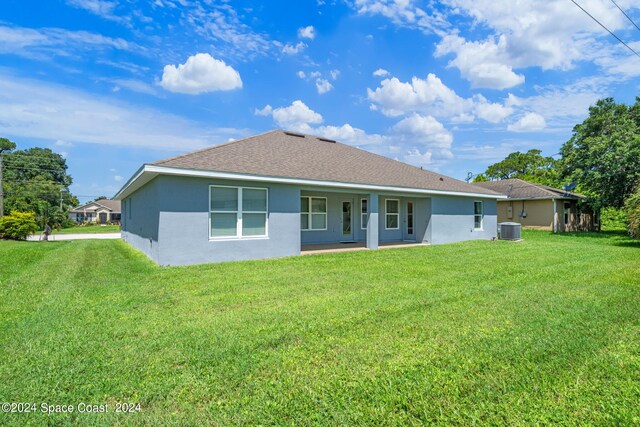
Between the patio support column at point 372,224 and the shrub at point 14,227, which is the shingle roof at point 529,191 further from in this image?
the shrub at point 14,227

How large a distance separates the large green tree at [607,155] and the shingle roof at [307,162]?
7648 mm

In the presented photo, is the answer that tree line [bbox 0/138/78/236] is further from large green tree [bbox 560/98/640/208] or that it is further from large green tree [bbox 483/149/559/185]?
large green tree [bbox 483/149/559/185]

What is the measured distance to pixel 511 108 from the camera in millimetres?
18703

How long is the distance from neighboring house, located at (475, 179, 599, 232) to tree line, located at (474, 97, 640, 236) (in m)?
1.54

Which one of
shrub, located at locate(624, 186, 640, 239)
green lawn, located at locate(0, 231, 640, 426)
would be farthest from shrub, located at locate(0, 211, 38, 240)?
shrub, located at locate(624, 186, 640, 239)

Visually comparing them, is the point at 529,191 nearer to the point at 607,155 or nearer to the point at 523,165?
the point at 607,155

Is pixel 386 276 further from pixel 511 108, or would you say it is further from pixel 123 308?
pixel 511 108

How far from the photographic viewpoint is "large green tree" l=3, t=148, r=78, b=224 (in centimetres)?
4367

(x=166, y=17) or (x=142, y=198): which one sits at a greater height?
(x=166, y=17)

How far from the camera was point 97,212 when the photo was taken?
60.5 meters

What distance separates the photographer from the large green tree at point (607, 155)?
59.5 feet

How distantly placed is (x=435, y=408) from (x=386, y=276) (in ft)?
16.5

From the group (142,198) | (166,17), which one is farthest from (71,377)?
(166,17)

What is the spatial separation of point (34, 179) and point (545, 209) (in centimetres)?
7345
